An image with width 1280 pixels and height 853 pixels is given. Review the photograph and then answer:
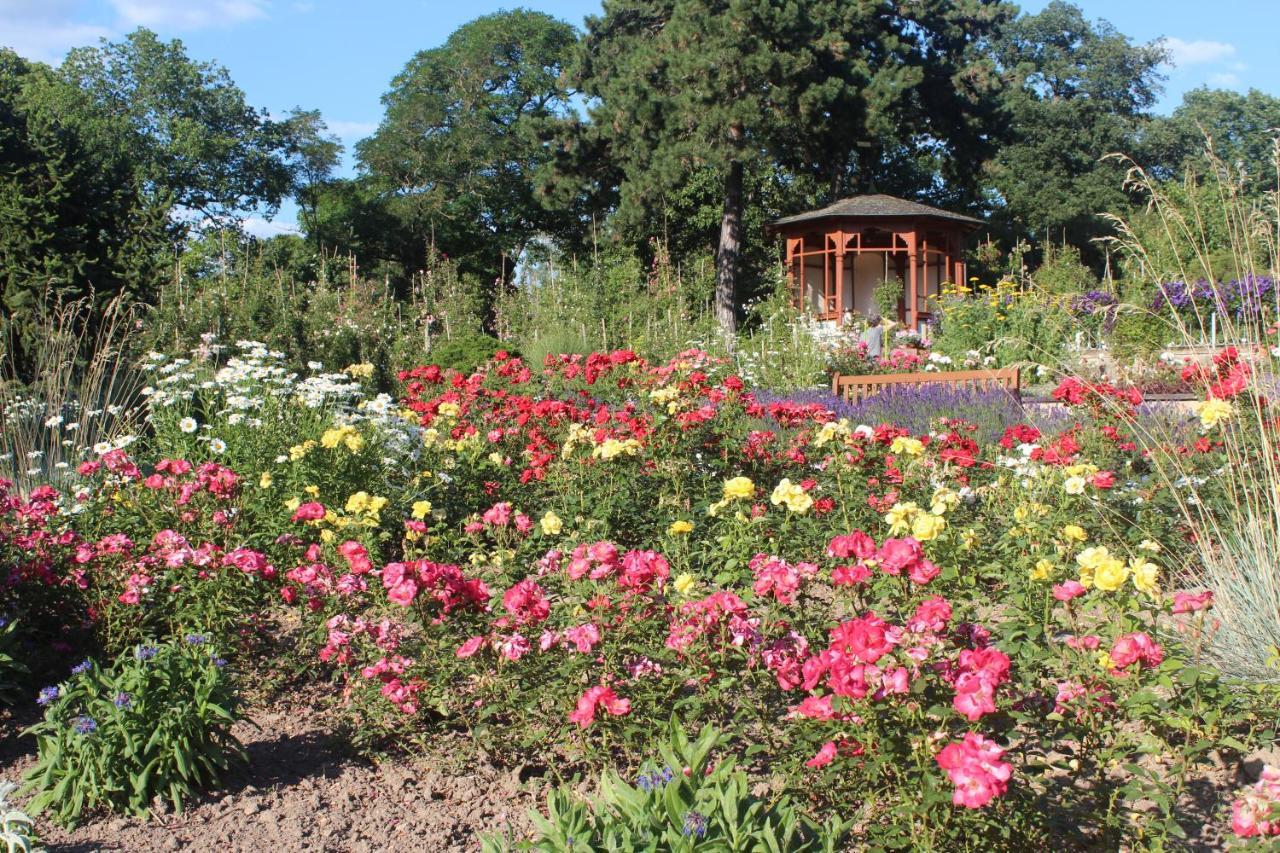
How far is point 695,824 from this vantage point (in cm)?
190

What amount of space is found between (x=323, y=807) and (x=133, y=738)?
480mm

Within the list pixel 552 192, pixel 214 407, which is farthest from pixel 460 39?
pixel 214 407

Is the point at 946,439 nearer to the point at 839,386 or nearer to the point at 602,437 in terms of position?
the point at 602,437

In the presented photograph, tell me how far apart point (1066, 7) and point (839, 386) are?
36.5 meters

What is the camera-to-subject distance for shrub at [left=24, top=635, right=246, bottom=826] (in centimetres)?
264

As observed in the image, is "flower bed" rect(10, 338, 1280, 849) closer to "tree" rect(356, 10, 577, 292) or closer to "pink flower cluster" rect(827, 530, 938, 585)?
"pink flower cluster" rect(827, 530, 938, 585)

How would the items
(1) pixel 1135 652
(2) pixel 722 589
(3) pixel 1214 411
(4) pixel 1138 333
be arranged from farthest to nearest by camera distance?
(4) pixel 1138 333
(3) pixel 1214 411
(2) pixel 722 589
(1) pixel 1135 652

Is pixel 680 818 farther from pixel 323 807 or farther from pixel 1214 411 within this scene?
pixel 1214 411

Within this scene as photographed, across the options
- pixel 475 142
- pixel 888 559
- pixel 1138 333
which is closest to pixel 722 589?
pixel 888 559

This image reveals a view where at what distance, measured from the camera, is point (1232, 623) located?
10.2ft

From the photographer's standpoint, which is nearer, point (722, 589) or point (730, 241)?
point (722, 589)

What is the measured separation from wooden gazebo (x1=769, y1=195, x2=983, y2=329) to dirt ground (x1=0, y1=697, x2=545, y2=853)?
18.3 metres

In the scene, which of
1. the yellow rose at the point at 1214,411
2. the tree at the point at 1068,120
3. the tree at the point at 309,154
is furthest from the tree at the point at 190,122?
the yellow rose at the point at 1214,411

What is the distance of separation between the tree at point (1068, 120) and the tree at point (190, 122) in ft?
75.7
